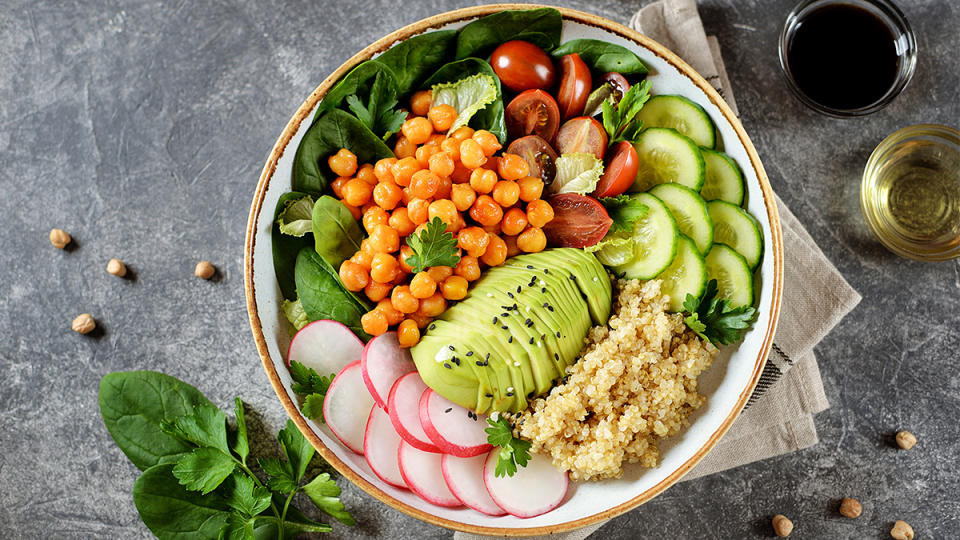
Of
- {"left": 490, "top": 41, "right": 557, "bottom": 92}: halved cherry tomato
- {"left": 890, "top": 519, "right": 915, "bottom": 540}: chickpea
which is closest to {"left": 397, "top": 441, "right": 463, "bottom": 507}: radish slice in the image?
{"left": 490, "top": 41, "right": 557, "bottom": 92}: halved cherry tomato

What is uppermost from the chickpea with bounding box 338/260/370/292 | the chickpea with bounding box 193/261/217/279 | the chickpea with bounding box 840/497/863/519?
the chickpea with bounding box 338/260/370/292

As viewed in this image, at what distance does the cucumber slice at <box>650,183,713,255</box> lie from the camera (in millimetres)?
2029

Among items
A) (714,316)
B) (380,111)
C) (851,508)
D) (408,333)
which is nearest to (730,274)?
(714,316)

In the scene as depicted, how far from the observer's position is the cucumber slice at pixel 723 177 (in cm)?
212

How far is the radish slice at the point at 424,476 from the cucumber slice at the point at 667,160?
3.48 ft

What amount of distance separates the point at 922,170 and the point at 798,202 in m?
0.46

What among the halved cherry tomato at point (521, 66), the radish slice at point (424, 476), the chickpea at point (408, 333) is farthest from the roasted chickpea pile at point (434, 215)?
the radish slice at point (424, 476)

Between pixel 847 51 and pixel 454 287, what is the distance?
169cm

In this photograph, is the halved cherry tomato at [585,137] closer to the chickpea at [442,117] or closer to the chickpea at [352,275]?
the chickpea at [442,117]

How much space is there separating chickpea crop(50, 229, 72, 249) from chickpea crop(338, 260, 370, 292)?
1.20 metres

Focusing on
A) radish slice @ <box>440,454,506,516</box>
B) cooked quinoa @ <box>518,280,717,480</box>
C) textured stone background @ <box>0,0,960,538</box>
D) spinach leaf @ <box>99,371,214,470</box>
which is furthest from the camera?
textured stone background @ <box>0,0,960,538</box>

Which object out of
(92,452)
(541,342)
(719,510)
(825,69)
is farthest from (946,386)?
(92,452)

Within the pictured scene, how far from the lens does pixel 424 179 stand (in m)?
1.98

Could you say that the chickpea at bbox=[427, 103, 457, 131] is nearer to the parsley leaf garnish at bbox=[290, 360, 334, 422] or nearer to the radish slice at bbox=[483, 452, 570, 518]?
the parsley leaf garnish at bbox=[290, 360, 334, 422]
